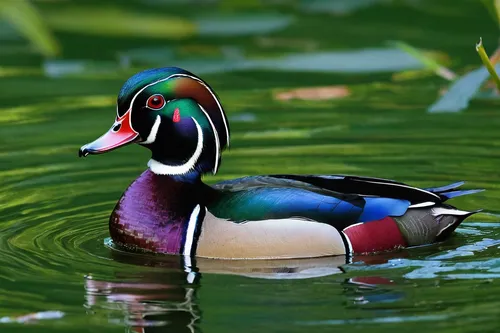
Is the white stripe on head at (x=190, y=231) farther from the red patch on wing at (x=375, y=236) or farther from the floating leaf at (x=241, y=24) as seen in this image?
the floating leaf at (x=241, y=24)

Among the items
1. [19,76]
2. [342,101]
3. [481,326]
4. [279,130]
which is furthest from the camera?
[19,76]

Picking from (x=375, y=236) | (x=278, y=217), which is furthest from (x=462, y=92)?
(x=278, y=217)

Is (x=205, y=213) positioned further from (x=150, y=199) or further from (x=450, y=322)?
(x=450, y=322)

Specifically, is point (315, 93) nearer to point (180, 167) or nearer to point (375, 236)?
point (180, 167)

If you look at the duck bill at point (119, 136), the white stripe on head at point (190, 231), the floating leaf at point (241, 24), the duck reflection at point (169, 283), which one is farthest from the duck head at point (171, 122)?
the floating leaf at point (241, 24)

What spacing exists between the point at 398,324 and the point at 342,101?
5877 mm

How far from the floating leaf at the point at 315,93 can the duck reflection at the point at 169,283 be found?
4.62m

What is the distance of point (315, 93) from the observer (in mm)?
11930

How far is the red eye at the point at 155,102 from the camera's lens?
296 inches

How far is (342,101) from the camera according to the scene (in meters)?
11.7

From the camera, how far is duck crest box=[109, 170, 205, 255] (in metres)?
7.33

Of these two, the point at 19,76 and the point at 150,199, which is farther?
the point at 19,76

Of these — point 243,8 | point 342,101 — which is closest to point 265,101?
point 342,101

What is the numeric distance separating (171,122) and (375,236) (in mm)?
1342
